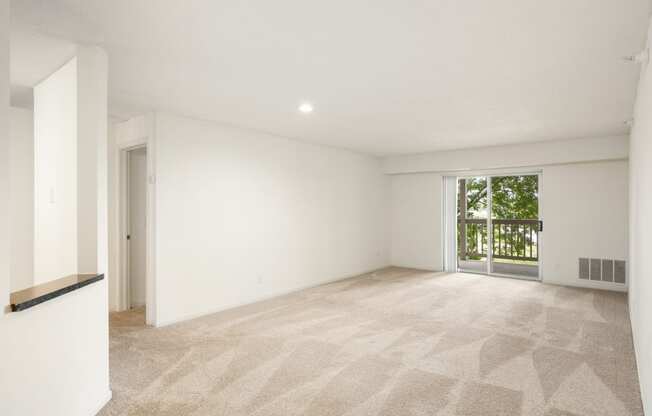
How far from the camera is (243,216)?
5.12 m

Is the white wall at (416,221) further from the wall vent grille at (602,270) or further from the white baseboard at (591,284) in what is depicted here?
the wall vent grille at (602,270)

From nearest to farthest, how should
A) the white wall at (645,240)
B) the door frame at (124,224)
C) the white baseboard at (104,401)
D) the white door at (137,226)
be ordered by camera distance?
the white wall at (645,240) < the white baseboard at (104,401) < the door frame at (124,224) < the white door at (137,226)

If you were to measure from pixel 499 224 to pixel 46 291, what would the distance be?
24.5 feet

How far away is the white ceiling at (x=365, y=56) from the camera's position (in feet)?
6.84

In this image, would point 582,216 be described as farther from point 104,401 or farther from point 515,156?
point 104,401

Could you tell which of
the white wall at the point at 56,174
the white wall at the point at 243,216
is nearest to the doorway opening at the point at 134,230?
the white wall at the point at 243,216

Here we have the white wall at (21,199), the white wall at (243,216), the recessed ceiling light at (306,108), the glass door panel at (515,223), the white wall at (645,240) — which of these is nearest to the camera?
the white wall at (645,240)

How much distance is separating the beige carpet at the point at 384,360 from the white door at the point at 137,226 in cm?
47

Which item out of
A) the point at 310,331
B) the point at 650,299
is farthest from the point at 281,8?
the point at 310,331

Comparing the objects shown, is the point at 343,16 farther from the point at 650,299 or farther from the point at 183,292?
the point at 183,292

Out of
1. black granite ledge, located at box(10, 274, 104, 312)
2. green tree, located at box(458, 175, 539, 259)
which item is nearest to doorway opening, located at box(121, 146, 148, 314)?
black granite ledge, located at box(10, 274, 104, 312)

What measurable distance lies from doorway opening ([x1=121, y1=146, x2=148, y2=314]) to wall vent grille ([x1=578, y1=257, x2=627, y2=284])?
6.64m

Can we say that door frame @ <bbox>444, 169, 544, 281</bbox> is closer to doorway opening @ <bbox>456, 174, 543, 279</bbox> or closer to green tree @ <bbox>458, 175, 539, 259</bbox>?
doorway opening @ <bbox>456, 174, 543, 279</bbox>

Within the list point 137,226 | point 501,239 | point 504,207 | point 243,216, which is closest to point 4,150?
point 243,216
